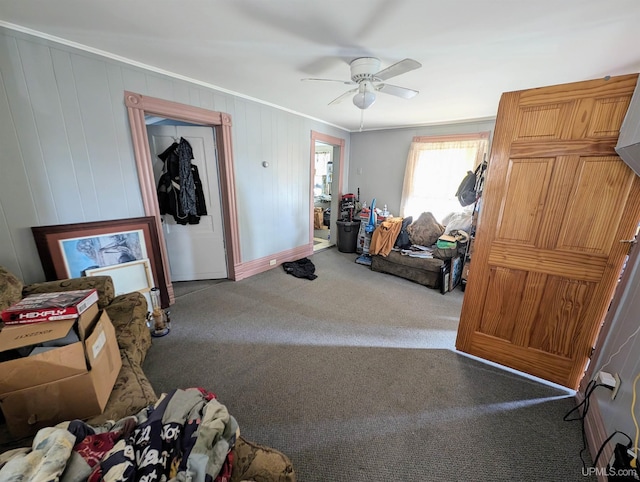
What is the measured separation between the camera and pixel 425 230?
389 centimetres

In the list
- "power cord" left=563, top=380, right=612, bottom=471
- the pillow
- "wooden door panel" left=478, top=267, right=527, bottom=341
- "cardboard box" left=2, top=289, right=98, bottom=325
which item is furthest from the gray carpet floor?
the pillow

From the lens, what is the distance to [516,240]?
175cm

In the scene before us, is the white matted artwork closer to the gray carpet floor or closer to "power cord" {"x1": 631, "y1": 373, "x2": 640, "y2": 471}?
the gray carpet floor

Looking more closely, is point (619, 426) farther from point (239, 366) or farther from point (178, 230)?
point (178, 230)

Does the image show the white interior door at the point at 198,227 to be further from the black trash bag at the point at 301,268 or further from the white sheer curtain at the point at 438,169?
the white sheer curtain at the point at 438,169

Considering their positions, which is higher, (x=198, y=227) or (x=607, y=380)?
(x=198, y=227)

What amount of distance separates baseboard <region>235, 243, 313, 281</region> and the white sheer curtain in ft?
6.64

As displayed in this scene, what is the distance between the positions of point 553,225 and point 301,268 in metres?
2.98

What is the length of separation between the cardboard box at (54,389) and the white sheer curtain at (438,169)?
15.0 feet

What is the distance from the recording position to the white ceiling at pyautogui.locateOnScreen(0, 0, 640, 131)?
1478 millimetres

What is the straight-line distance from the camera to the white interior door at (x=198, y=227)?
3033 mm

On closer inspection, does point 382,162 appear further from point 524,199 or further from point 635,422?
point 635,422

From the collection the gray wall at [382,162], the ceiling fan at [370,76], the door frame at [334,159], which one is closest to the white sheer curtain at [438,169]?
the gray wall at [382,162]

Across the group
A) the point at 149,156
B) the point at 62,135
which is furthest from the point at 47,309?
the point at 149,156
